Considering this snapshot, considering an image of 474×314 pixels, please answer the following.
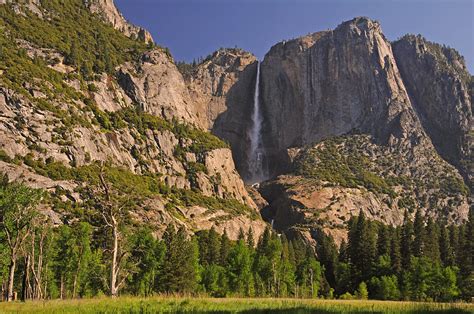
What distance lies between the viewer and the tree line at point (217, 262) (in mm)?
57441

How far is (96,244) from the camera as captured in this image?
87.8 meters

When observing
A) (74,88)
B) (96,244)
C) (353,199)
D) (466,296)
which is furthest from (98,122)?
(466,296)

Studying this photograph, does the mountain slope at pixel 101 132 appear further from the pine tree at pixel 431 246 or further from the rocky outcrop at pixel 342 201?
the pine tree at pixel 431 246

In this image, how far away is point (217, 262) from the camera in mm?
106062

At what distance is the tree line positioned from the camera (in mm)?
57441

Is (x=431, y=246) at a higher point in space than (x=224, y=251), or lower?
higher

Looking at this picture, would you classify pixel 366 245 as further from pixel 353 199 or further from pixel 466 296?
pixel 353 199

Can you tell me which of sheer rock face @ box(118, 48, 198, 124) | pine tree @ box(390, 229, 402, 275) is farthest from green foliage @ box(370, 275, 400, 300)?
sheer rock face @ box(118, 48, 198, 124)

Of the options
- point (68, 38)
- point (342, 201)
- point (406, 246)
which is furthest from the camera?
point (342, 201)

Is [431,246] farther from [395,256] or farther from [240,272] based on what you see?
[240,272]

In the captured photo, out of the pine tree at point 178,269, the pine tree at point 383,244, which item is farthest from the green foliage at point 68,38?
the pine tree at point 383,244

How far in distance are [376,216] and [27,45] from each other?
13612 cm

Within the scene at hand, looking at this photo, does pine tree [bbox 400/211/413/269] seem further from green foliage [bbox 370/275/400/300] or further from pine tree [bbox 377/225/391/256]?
green foliage [bbox 370/275/400/300]

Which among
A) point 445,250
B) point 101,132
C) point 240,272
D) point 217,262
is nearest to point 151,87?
point 101,132
